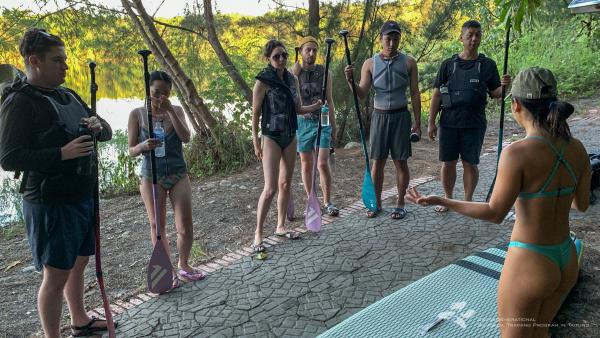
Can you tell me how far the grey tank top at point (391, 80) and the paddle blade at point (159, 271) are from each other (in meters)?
2.43

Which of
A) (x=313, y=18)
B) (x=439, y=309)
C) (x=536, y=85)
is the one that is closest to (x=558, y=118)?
(x=536, y=85)

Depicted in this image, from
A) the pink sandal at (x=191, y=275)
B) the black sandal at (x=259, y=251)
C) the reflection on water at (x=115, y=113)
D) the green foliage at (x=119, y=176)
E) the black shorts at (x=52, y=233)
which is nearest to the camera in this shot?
the black shorts at (x=52, y=233)

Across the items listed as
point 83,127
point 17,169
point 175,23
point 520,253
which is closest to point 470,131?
point 520,253

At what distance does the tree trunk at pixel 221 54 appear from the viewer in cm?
774

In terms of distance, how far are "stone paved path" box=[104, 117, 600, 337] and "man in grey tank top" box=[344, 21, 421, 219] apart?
0.56m

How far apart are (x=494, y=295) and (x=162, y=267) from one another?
2.25 metres

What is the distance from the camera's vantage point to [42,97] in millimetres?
2307

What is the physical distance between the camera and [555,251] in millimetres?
1773

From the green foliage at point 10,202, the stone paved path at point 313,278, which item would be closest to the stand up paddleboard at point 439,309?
the stone paved path at point 313,278

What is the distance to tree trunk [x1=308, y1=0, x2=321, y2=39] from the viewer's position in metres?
7.47

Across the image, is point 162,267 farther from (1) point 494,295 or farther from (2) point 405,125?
(2) point 405,125

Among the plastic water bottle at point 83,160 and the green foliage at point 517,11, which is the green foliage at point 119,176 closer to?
the plastic water bottle at point 83,160

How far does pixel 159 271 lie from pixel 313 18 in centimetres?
554

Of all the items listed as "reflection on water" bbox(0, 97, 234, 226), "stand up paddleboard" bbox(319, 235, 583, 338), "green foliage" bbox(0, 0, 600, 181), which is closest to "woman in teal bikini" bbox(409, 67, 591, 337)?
"stand up paddleboard" bbox(319, 235, 583, 338)
